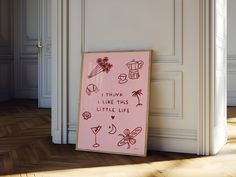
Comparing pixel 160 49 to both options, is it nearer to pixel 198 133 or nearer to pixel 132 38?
pixel 132 38

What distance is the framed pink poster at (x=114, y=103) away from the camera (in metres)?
2.39

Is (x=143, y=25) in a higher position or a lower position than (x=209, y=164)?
higher

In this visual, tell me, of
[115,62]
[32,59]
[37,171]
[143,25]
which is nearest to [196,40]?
[143,25]

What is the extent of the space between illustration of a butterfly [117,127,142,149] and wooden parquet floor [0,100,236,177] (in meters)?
0.10

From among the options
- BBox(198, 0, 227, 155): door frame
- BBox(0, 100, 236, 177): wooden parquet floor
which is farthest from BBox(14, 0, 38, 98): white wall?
BBox(198, 0, 227, 155): door frame

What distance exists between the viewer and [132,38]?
2520 mm

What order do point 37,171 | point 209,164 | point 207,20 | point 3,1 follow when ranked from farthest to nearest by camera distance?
point 3,1
point 207,20
point 209,164
point 37,171

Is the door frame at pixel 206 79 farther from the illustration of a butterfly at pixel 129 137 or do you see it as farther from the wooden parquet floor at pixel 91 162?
the illustration of a butterfly at pixel 129 137

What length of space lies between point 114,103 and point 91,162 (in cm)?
47

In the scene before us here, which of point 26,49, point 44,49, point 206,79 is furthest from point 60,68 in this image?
point 26,49

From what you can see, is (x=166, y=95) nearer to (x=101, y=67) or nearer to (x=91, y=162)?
(x=101, y=67)

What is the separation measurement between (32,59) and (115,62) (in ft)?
12.4

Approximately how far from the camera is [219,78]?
2.55 m

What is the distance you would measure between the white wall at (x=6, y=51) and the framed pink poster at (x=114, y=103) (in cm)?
355
